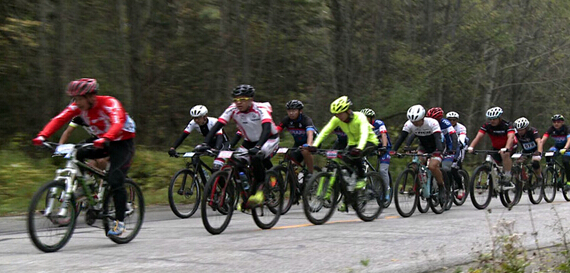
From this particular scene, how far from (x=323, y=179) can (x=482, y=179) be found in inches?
203

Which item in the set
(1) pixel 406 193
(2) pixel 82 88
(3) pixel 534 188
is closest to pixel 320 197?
(1) pixel 406 193

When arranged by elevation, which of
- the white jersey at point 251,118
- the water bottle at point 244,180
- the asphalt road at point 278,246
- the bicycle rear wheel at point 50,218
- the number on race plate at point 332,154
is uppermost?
the white jersey at point 251,118

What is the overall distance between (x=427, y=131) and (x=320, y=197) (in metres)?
3.59

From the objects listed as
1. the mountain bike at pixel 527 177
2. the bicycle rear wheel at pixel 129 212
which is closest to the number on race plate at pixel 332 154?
the bicycle rear wheel at pixel 129 212

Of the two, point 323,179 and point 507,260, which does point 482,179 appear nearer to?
point 323,179

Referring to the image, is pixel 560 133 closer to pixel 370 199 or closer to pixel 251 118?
pixel 370 199

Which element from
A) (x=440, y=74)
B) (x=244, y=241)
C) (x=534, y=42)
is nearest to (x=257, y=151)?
(x=244, y=241)

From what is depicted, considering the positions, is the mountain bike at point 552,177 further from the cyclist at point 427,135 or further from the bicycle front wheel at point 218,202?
the bicycle front wheel at point 218,202

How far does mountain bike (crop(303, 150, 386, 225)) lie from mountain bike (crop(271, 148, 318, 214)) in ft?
1.58

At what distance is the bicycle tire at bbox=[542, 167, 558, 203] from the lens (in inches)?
703

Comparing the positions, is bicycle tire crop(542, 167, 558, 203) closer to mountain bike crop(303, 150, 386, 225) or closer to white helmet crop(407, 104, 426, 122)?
white helmet crop(407, 104, 426, 122)

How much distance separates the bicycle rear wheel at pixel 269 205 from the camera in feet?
34.2

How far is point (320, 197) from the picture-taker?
1133cm

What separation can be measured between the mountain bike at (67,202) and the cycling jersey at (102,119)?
0.97 feet
